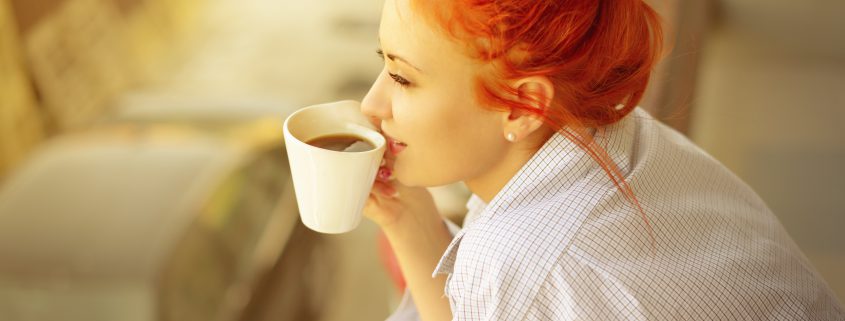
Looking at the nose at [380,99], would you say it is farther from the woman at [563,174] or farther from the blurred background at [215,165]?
the blurred background at [215,165]

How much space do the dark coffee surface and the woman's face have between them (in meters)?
0.03

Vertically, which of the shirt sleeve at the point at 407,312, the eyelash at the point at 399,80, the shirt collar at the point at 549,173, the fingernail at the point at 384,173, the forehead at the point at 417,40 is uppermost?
the forehead at the point at 417,40

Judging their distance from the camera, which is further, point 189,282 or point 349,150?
point 189,282

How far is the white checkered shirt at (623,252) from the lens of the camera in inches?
30.3

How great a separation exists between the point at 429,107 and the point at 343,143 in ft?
0.42

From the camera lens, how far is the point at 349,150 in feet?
3.05

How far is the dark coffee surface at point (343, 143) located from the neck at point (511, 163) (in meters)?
0.14

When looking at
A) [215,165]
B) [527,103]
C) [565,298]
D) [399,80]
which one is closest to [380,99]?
[399,80]

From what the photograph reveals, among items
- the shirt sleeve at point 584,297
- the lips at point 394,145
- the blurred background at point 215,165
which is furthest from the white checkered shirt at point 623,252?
the blurred background at point 215,165

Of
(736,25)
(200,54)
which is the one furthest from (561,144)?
(200,54)

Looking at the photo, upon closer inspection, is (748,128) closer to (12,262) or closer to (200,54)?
(12,262)

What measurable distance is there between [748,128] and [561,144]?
1.09 metres

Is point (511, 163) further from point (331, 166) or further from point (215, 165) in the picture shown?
point (215, 165)

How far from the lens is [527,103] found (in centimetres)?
84
